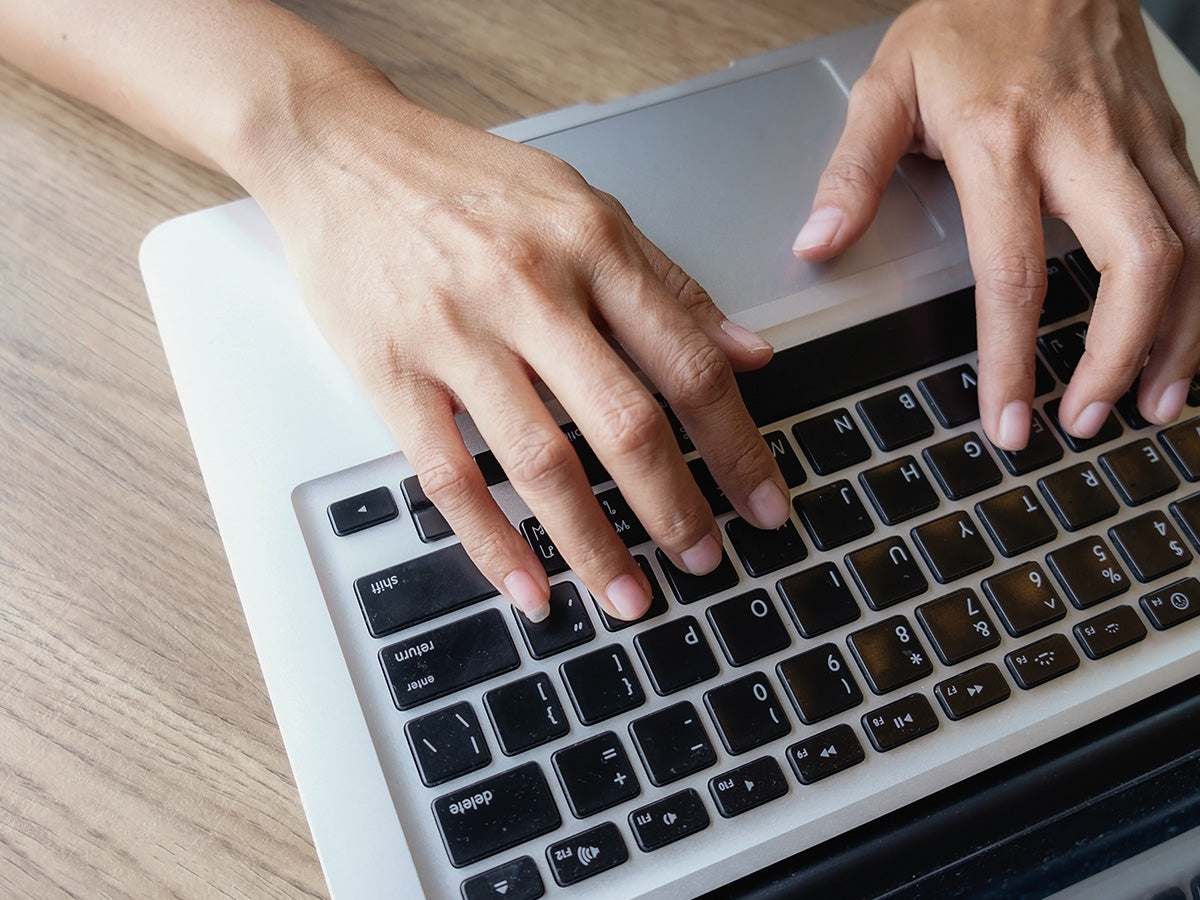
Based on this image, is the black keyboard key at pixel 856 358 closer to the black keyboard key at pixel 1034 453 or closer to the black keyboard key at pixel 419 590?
the black keyboard key at pixel 1034 453

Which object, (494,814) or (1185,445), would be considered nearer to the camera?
(494,814)

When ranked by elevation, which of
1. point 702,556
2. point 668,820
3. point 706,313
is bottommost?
point 668,820

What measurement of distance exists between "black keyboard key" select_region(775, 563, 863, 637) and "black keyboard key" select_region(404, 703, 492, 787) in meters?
0.16

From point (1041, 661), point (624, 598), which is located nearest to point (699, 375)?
point (624, 598)

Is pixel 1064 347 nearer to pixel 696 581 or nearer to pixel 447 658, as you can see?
pixel 696 581

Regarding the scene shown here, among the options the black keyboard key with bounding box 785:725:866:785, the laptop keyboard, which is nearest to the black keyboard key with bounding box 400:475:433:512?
the laptop keyboard

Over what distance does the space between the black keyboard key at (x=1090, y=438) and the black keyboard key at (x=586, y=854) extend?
320 mm

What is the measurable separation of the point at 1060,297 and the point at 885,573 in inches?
8.6

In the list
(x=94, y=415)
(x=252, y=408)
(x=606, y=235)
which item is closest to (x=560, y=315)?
(x=606, y=235)

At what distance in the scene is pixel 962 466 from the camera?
1.69ft

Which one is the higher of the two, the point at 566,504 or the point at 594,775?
the point at 566,504

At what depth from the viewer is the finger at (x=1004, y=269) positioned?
0.52 metres

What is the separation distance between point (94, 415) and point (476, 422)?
220 mm

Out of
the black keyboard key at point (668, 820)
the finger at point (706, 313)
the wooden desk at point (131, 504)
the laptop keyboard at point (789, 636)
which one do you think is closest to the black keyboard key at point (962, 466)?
the laptop keyboard at point (789, 636)
